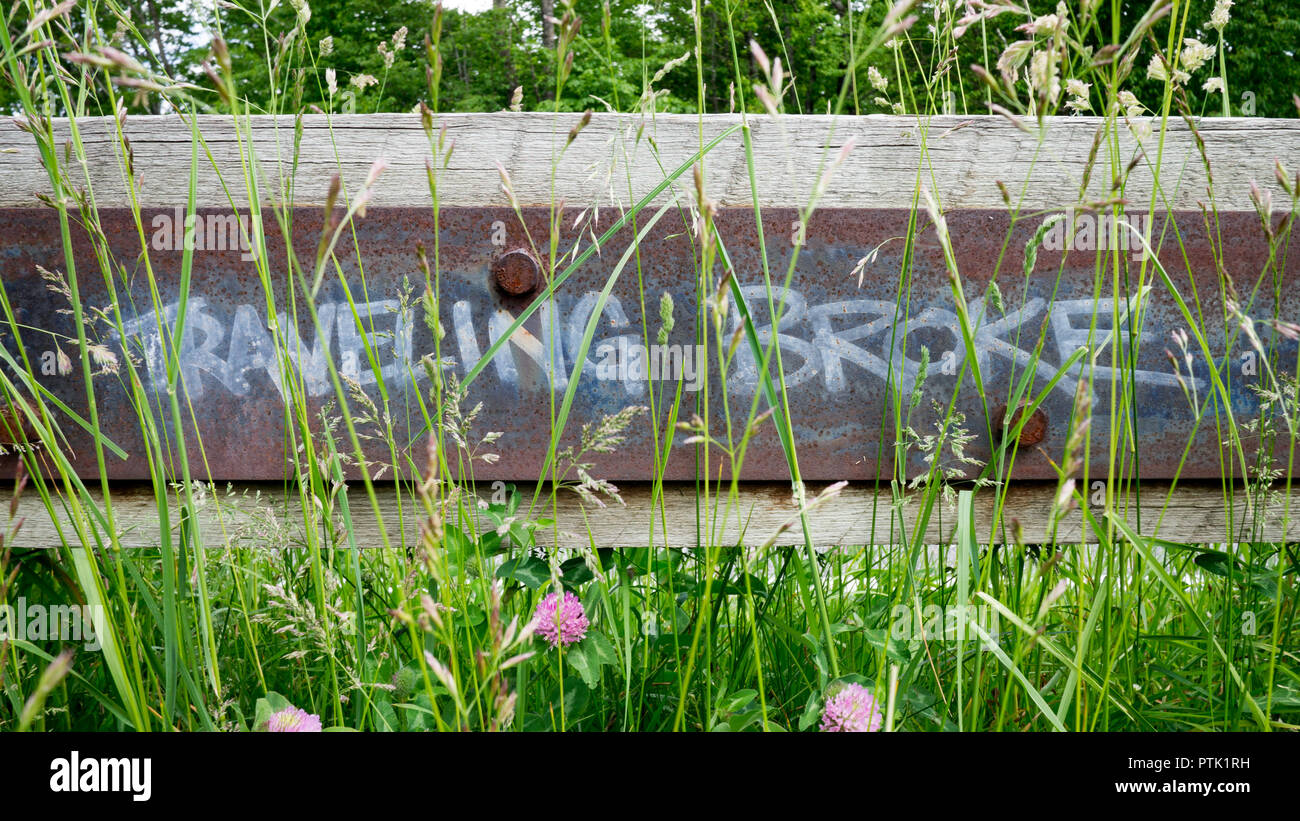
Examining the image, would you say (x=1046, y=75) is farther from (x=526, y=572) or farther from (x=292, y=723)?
(x=292, y=723)

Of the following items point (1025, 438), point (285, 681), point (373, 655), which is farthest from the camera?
point (1025, 438)

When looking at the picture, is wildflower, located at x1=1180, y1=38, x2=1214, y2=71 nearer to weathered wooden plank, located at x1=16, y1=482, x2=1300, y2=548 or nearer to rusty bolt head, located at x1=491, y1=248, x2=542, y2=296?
weathered wooden plank, located at x1=16, y1=482, x2=1300, y2=548

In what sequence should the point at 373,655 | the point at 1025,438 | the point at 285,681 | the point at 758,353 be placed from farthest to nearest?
the point at 1025,438
the point at 285,681
the point at 373,655
the point at 758,353

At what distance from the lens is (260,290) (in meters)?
1.70

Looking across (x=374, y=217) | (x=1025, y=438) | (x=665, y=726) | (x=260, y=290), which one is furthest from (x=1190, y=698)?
A: (x=260, y=290)

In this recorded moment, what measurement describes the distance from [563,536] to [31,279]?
1140 mm

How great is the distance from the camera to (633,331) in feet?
5.62

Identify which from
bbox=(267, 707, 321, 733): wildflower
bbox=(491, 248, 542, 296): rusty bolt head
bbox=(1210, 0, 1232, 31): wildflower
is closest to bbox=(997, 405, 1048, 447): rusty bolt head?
bbox=(1210, 0, 1232, 31): wildflower

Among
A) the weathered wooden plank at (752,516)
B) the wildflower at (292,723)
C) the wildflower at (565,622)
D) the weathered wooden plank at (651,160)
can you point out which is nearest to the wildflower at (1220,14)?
the weathered wooden plank at (651,160)

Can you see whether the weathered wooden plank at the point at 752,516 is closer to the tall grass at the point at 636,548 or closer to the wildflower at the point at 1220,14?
the tall grass at the point at 636,548

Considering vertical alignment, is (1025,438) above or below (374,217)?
below

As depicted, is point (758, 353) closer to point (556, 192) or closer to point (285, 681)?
point (556, 192)

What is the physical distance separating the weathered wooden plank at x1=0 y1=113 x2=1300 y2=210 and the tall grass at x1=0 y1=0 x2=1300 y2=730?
5cm
